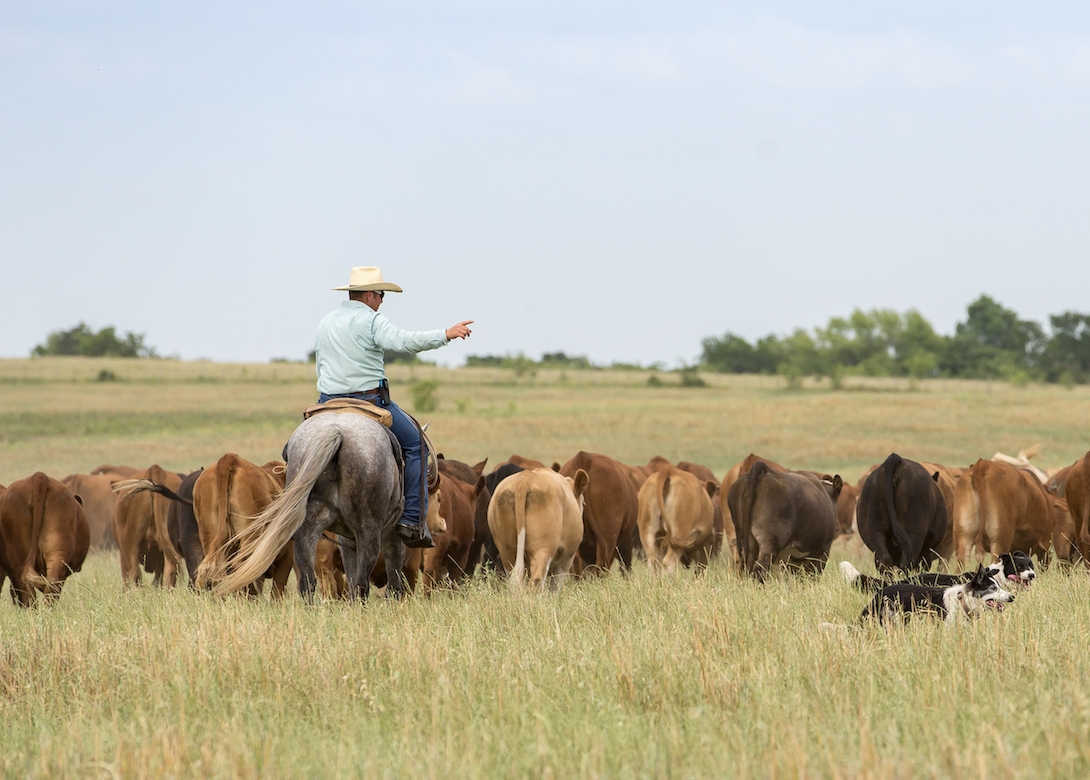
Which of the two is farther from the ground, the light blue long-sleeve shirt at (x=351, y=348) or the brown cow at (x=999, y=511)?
the light blue long-sleeve shirt at (x=351, y=348)

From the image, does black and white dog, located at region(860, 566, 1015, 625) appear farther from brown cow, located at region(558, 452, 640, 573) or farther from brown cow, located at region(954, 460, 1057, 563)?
brown cow, located at region(558, 452, 640, 573)

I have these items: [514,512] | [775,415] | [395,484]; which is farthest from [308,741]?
[775,415]

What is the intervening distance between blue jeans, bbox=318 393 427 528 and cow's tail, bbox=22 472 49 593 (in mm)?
2901

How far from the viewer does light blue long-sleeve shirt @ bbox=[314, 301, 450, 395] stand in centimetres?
753

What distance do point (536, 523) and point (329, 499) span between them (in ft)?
6.76

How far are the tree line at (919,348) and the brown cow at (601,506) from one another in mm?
97854

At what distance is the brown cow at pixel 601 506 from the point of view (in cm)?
1027

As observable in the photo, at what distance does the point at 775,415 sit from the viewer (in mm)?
46125

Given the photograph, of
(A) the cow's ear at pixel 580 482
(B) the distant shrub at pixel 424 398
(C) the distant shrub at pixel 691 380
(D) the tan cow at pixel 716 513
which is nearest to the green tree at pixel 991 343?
(C) the distant shrub at pixel 691 380

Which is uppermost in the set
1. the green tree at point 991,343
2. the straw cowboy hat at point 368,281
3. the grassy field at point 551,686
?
the green tree at point 991,343

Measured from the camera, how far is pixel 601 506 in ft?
33.9

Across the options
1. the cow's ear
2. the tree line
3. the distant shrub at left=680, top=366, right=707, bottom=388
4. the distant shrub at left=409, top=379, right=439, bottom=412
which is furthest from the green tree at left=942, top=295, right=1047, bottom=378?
the cow's ear

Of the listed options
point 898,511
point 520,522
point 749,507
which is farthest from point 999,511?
point 520,522

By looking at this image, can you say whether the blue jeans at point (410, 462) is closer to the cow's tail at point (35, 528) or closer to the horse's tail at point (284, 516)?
the horse's tail at point (284, 516)
